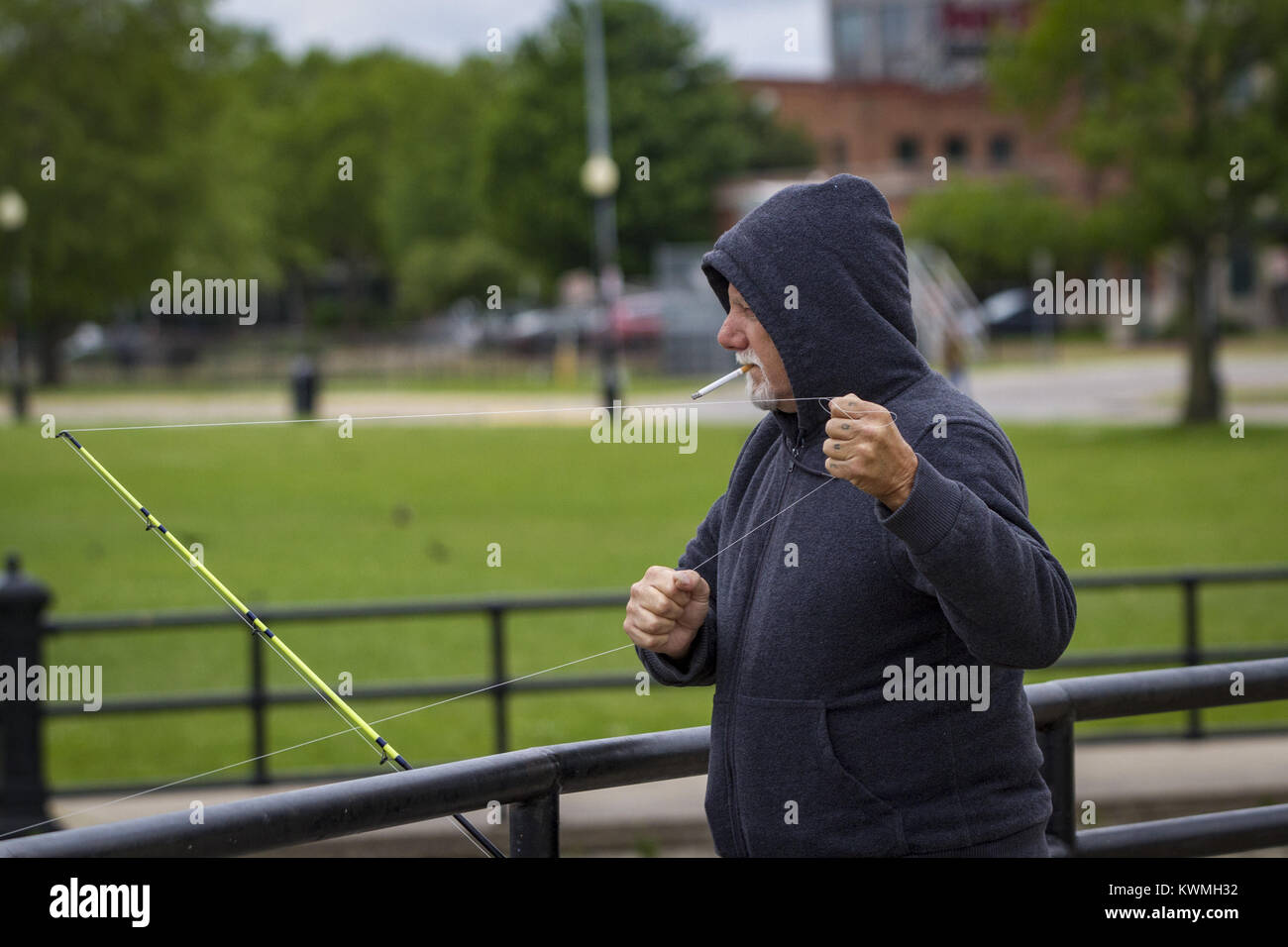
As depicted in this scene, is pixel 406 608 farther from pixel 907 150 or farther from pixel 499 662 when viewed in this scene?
pixel 907 150

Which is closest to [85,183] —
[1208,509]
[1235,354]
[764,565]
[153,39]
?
[153,39]

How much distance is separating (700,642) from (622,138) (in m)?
60.2

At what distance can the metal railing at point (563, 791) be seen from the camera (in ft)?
6.72

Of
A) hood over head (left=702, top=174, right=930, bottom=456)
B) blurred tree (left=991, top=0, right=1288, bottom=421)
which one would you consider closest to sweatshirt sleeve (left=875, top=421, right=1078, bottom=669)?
hood over head (left=702, top=174, right=930, bottom=456)

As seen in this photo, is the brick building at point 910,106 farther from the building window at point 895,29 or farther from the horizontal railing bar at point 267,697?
the horizontal railing bar at point 267,697

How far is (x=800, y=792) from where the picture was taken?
2295mm

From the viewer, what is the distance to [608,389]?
1144 inches

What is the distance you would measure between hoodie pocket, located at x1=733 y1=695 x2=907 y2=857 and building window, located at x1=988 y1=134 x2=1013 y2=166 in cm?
6766

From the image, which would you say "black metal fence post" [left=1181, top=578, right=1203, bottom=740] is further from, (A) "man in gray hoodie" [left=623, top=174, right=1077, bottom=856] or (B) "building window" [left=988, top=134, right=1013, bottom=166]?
(B) "building window" [left=988, top=134, right=1013, bottom=166]

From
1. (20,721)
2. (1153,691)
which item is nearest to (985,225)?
(20,721)

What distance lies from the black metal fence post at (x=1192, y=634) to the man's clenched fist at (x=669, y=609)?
6077mm

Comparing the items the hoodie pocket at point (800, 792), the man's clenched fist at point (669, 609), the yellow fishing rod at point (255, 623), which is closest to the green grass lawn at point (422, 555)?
the yellow fishing rod at point (255, 623)
